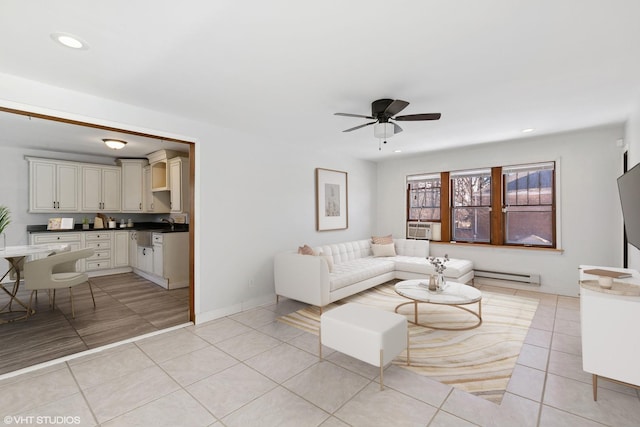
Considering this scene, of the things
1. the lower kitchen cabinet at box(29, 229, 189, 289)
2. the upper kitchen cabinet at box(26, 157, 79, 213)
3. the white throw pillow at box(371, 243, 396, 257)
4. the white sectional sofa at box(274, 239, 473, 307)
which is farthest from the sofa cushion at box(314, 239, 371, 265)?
the upper kitchen cabinet at box(26, 157, 79, 213)

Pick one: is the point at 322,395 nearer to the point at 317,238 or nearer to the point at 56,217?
the point at 317,238

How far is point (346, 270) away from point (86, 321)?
3.49 m

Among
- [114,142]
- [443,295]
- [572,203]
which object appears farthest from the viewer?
[114,142]

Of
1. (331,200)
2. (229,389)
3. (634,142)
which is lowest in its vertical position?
(229,389)

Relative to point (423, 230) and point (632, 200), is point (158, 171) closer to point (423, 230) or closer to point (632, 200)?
point (423, 230)

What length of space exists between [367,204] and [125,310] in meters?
4.85

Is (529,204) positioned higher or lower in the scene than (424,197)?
lower

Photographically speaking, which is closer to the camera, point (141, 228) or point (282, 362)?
point (282, 362)

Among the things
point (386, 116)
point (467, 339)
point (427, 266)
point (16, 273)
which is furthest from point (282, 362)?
point (16, 273)

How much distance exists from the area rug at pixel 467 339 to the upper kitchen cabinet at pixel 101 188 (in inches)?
197

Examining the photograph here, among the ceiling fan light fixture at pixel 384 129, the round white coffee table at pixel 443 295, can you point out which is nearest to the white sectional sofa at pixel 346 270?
the round white coffee table at pixel 443 295

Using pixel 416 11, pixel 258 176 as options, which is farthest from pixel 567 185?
pixel 258 176

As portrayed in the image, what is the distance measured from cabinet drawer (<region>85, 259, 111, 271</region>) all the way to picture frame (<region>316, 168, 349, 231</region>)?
4.49m

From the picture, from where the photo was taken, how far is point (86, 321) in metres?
3.68
